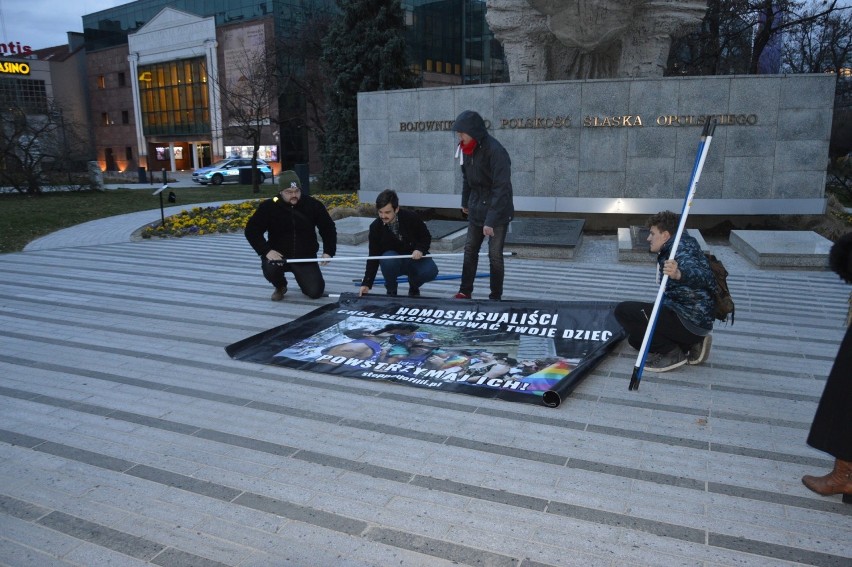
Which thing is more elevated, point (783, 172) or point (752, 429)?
point (783, 172)

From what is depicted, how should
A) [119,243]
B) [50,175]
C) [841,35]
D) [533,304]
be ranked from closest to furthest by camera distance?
[533,304]
[119,243]
[50,175]
[841,35]

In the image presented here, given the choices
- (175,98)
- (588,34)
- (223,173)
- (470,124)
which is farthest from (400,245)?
(175,98)

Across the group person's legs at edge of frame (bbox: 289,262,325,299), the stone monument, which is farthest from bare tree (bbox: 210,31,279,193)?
person's legs at edge of frame (bbox: 289,262,325,299)

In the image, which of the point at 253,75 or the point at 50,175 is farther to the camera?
the point at 253,75

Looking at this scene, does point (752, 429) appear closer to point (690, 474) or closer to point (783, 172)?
point (690, 474)

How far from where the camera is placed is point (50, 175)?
27.2 metres

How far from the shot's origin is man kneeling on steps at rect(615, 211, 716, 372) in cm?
479

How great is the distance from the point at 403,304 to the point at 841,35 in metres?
33.1

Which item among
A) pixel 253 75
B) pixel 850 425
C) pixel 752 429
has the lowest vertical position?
pixel 752 429

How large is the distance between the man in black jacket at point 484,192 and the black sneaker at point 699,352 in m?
2.29

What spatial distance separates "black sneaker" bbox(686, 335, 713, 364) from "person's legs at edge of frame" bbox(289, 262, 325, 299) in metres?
4.21

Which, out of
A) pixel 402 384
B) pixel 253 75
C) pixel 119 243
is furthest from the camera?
pixel 253 75

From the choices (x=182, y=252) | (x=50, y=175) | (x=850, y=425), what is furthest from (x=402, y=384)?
(x=50, y=175)

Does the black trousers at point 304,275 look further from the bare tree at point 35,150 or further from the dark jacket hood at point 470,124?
the bare tree at point 35,150
